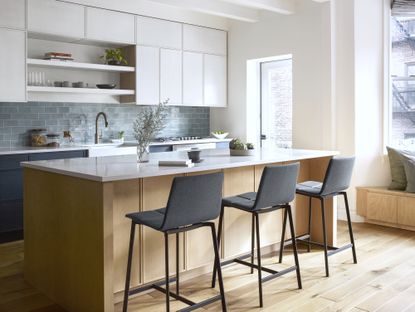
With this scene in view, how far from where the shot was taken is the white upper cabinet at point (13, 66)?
490 cm

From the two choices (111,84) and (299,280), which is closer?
(299,280)

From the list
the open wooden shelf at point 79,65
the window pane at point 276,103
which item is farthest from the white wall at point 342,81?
the open wooden shelf at point 79,65

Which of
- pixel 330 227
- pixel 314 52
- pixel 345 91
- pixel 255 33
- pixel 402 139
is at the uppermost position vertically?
pixel 255 33

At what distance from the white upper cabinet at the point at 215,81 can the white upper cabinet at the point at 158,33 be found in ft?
1.93

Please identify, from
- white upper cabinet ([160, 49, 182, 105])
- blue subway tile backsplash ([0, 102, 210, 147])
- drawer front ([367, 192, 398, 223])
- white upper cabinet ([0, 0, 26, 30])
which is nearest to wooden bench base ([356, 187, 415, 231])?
drawer front ([367, 192, 398, 223])

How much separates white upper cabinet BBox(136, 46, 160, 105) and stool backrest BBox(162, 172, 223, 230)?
11.3ft

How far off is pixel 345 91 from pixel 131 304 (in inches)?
150

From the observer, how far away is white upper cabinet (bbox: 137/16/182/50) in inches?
239

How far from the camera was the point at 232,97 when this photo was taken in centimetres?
713

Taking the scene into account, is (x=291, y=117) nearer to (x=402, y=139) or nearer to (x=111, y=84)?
(x=402, y=139)

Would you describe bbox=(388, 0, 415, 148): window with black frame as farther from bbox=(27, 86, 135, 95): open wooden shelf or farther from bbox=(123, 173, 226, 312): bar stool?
bbox=(123, 173, 226, 312): bar stool

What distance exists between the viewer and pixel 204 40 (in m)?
6.81

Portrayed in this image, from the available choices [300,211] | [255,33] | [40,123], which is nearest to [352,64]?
[255,33]

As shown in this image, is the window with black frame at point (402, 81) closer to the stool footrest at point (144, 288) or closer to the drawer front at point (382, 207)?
the drawer front at point (382, 207)
